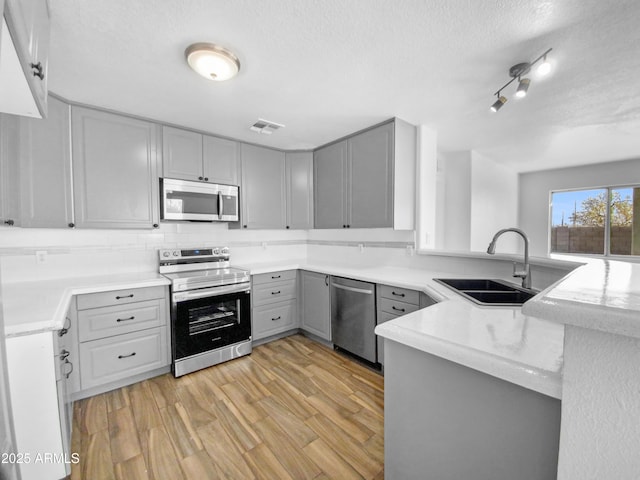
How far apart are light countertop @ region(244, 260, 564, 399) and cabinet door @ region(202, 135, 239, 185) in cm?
243

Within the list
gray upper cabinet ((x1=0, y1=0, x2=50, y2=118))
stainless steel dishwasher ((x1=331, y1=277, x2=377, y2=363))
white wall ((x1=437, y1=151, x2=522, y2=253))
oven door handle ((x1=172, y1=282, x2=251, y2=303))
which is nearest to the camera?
gray upper cabinet ((x1=0, y1=0, x2=50, y2=118))

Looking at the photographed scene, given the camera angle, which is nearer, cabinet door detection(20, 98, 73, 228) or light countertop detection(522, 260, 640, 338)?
light countertop detection(522, 260, 640, 338)

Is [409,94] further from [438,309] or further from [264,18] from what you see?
[438,309]

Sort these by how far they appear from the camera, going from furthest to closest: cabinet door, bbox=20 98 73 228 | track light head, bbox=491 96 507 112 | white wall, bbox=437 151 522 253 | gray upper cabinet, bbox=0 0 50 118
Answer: white wall, bbox=437 151 522 253
cabinet door, bbox=20 98 73 228
track light head, bbox=491 96 507 112
gray upper cabinet, bbox=0 0 50 118

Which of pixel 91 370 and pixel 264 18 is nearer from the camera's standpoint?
pixel 264 18

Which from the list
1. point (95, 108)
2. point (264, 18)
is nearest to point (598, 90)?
point (264, 18)

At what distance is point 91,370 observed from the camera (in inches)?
76.8

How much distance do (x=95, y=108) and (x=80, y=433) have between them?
7.67 ft

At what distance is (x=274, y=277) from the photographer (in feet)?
9.51

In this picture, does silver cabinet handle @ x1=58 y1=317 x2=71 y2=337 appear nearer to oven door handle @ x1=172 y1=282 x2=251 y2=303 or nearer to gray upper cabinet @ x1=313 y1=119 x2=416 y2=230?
oven door handle @ x1=172 y1=282 x2=251 y2=303

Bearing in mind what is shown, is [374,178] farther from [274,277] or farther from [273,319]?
[273,319]

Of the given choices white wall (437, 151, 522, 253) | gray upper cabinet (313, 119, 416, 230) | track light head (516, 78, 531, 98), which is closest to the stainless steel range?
gray upper cabinet (313, 119, 416, 230)

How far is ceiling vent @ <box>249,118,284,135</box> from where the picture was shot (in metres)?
2.49

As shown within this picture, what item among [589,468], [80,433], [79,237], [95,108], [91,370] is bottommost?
[80,433]
